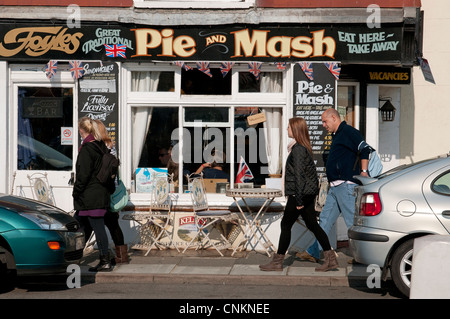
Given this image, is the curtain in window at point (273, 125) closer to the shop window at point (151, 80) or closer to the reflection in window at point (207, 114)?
the reflection in window at point (207, 114)

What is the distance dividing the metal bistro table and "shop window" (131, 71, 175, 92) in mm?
2133

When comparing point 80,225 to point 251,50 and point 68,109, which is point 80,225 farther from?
point 251,50

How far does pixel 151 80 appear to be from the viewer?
11727mm

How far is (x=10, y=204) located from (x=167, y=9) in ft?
14.0

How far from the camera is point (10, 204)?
8.77 m

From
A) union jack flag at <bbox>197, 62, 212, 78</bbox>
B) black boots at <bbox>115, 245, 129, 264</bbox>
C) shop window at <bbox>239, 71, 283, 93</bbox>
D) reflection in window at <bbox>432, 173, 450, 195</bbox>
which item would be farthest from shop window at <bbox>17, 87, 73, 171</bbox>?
reflection in window at <bbox>432, 173, 450, 195</bbox>

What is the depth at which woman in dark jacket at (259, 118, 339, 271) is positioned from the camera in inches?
372

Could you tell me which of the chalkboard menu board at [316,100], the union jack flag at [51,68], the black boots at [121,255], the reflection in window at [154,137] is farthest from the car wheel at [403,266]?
the union jack flag at [51,68]

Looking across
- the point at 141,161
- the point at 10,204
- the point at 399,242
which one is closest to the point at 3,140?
the point at 141,161

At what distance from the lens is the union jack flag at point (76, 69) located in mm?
11445

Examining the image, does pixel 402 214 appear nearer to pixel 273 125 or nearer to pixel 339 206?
pixel 339 206

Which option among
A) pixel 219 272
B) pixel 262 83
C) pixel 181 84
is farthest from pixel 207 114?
pixel 219 272

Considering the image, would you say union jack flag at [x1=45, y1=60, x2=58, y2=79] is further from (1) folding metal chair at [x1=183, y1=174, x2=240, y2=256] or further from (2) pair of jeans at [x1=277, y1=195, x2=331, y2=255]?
(2) pair of jeans at [x1=277, y1=195, x2=331, y2=255]

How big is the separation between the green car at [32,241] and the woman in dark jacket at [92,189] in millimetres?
587
